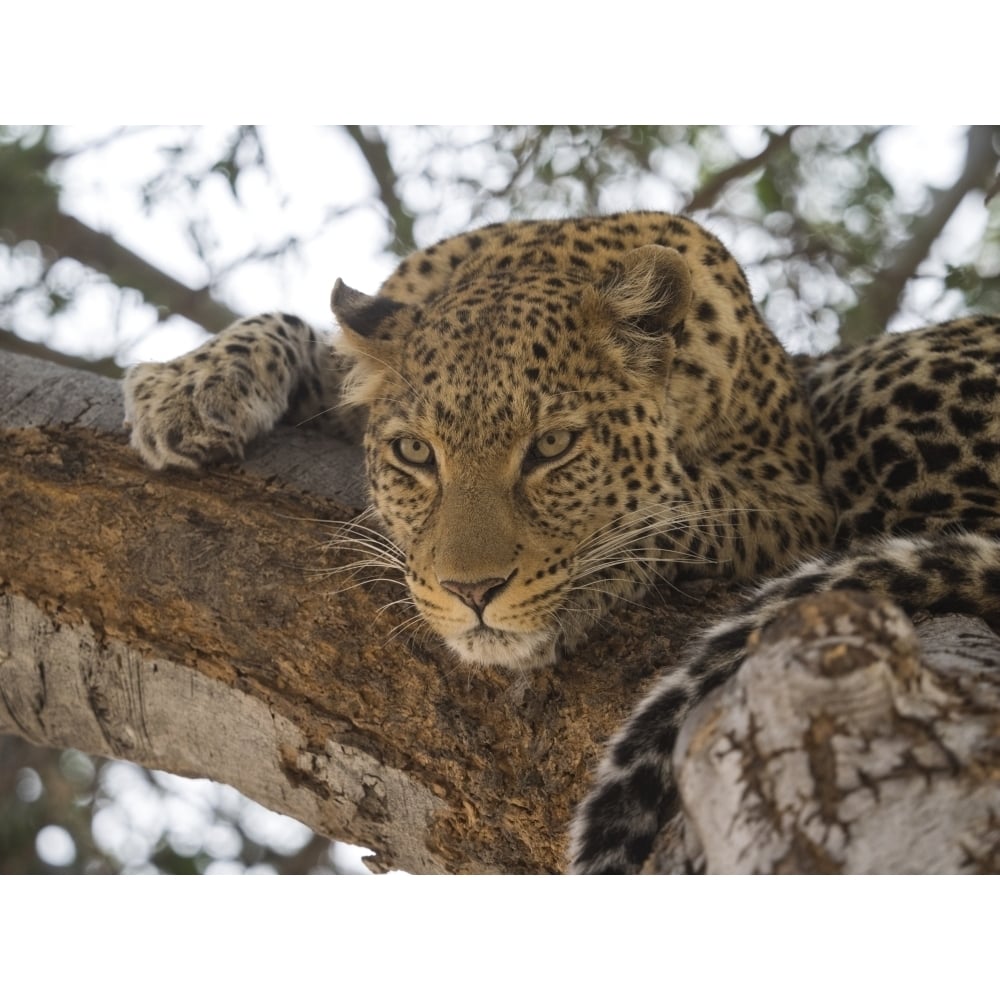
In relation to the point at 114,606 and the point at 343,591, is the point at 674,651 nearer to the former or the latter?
the point at 343,591

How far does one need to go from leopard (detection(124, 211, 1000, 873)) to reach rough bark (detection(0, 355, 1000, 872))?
4.7 inches

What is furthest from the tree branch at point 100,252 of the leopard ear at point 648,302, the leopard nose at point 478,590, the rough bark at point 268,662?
the leopard nose at point 478,590

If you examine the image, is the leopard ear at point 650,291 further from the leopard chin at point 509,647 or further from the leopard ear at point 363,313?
the leopard chin at point 509,647

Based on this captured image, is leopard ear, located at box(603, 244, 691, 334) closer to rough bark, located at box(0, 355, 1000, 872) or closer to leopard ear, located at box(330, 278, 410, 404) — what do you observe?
leopard ear, located at box(330, 278, 410, 404)

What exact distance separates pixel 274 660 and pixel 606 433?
103cm

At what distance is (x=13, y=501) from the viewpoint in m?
3.53

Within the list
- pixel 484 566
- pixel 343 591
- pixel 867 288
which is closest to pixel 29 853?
pixel 343 591

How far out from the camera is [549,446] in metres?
3.18

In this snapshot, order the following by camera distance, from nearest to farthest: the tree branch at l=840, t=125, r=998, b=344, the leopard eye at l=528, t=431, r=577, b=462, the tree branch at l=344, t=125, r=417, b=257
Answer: the leopard eye at l=528, t=431, r=577, b=462, the tree branch at l=840, t=125, r=998, b=344, the tree branch at l=344, t=125, r=417, b=257

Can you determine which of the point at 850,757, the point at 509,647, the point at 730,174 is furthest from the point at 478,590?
the point at 730,174

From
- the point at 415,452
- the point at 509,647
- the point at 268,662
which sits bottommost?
the point at 268,662

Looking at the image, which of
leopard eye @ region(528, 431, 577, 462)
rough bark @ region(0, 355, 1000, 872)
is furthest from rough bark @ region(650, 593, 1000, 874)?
leopard eye @ region(528, 431, 577, 462)

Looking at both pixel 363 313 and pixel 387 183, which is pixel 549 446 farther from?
pixel 387 183

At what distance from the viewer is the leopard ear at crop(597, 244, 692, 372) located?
331cm
